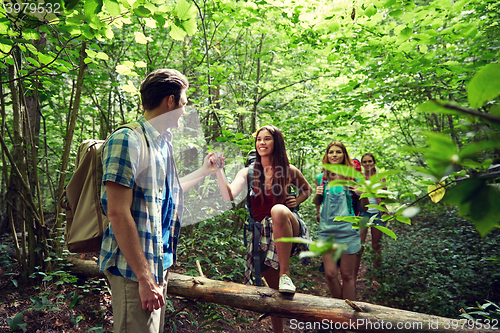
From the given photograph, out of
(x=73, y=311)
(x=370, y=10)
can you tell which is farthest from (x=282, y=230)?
(x=370, y=10)

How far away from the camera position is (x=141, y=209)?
166 centimetres

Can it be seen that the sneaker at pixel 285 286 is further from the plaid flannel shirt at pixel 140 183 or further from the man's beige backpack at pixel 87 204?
the man's beige backpack at pixel 87 204

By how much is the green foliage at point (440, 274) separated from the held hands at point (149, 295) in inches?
138

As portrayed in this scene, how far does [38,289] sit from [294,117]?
4.80 m

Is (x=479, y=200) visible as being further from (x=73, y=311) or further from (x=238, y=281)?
(x=238, y=281)

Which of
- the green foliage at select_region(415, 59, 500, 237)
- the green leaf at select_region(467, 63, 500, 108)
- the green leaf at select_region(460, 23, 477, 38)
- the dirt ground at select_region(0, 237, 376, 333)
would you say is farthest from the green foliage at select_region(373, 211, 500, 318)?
the green leaf at select_region(467, 63, 500, 108)

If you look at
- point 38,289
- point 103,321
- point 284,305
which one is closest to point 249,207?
point 284,305

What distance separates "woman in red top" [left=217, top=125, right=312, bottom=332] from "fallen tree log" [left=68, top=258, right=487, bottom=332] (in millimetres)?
208

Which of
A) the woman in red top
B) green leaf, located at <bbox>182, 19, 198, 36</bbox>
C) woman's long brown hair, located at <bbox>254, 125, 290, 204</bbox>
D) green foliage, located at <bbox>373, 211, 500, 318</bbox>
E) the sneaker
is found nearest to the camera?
green leaf, located at <bbox>182, 19, 198, 36</bbox>

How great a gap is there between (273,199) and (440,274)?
3.25 metres

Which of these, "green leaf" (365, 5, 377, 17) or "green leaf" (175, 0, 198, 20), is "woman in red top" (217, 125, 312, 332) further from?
"green leaf" (365, 5, 377, 17)

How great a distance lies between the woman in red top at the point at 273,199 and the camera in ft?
Result: 8.39

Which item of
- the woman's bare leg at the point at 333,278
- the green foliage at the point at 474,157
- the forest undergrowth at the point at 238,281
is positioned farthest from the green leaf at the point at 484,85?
the woman's bare leg at the point at 333,278

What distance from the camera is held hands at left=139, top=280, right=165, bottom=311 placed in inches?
60.9
